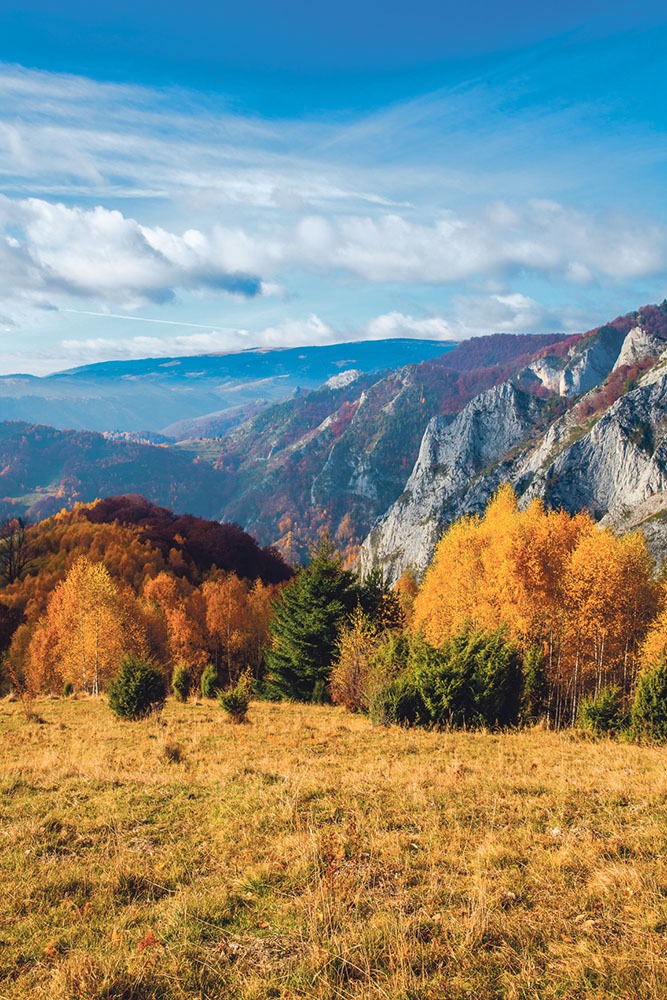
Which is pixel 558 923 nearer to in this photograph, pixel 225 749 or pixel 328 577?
pixel 225 749

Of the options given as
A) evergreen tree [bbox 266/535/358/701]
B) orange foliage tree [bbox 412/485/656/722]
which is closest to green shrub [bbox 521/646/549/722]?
orange foliage tree [bbox 412/485/656/722]

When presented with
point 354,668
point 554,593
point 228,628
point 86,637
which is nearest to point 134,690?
point 354,668

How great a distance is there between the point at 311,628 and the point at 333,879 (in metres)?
34.5

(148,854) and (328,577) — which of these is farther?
(328,577)

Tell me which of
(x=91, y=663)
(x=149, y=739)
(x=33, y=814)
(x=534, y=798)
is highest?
(x=534, y=798)

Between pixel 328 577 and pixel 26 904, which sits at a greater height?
pixel 328 577

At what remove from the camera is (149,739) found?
63.0ft

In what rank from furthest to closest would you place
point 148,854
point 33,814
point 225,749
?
point 225,749, point 33,814, point 148,854

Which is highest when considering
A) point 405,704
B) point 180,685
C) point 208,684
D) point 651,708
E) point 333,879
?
point 333,879

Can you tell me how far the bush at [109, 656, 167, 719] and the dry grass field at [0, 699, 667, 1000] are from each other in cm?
1088

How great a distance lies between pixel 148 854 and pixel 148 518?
381ft

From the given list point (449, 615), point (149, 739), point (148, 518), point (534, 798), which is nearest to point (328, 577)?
point (449, 615)

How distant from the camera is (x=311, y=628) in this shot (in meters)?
41.7

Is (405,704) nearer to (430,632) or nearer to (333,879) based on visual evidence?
(333,879)
